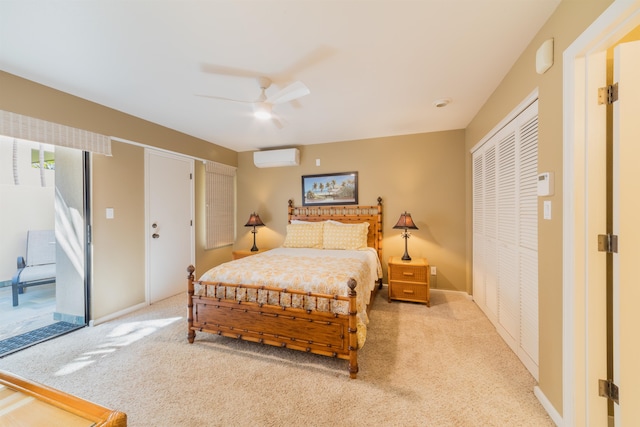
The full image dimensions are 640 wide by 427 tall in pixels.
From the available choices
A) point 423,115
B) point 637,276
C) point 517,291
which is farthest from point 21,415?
point 423,115

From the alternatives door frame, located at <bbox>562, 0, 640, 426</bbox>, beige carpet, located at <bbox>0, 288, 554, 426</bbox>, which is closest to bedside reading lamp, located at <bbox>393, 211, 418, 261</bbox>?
beige carpet, located at <bbox>0, 288, 554, 426</bbox>

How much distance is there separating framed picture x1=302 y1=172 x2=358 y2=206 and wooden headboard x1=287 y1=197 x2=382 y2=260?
107 millimetres

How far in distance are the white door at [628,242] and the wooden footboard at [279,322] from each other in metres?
1.46

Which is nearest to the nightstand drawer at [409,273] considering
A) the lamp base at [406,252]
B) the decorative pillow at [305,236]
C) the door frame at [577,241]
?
the lamp base at [406,252]

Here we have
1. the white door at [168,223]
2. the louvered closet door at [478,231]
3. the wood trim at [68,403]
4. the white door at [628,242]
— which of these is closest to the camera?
the wood trim at [68,403]

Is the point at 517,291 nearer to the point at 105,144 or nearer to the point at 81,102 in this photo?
the point at 105,144

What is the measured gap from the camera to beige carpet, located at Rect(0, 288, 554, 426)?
5.25 ft

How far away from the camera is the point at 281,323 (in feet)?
7.20

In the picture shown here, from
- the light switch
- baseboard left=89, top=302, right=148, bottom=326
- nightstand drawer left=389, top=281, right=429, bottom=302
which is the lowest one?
baseboard left=89, top=302, right=148, bottom=326

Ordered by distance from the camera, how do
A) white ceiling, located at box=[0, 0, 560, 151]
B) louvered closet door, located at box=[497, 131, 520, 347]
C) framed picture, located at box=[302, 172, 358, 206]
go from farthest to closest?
framed picture, located at box=[302, 172, 358, 206], louvered closet door, located at box=[497, 131, 520, 347], white ceiling, located at box=[0, 0, 560, 151]

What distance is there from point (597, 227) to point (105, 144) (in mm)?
4501

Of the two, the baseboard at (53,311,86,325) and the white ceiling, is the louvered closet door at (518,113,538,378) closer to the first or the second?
the white ceiling

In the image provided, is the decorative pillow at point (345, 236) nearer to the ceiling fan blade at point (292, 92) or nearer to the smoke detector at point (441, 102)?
the smoke detector at point (441, 102)

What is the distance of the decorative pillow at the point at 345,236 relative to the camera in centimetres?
380
